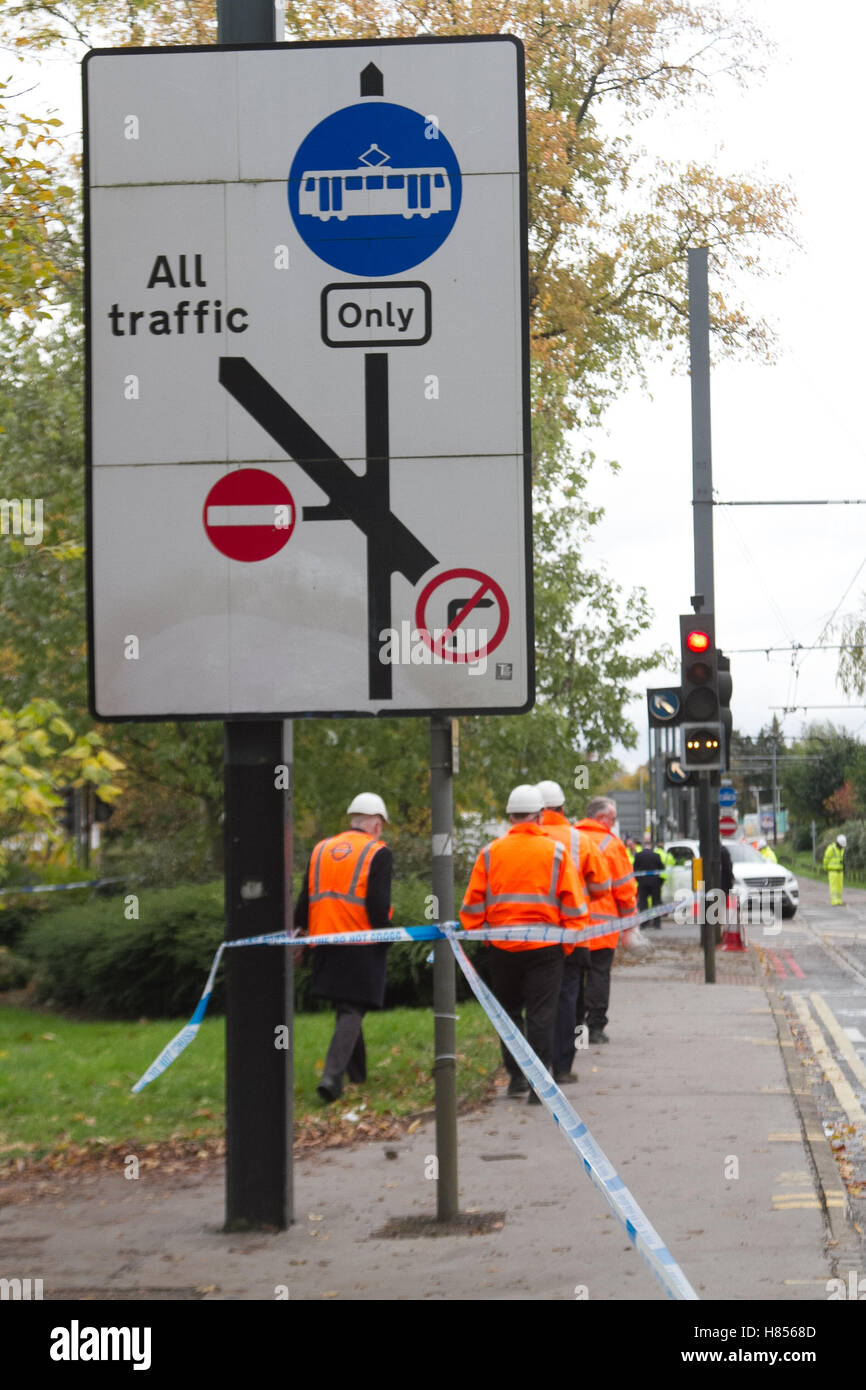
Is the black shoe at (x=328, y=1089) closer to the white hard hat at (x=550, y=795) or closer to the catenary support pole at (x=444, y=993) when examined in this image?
the white hard hat at (x=550, y=795)

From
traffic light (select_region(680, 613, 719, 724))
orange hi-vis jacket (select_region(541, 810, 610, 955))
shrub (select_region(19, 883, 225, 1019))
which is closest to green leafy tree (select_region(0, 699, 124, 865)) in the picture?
orange hi-vis jacket (select_region(541, 810, 610, 955))

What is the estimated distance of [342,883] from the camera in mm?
10516

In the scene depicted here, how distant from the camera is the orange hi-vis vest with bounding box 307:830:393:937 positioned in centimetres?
1048

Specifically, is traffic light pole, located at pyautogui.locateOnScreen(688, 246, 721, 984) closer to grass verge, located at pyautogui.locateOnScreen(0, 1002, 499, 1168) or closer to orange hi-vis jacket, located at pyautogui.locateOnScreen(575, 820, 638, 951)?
grass verge, located at pyautogui.locateOnScreen(0, 1002, 499, 1168)

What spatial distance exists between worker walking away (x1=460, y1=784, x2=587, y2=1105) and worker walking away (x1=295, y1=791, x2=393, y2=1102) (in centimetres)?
57

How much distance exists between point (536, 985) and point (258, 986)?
3634 millimetres

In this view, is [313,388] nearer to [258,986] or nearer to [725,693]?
[258,986]

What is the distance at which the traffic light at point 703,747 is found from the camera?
1842cm

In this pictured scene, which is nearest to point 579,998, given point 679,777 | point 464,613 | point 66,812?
point 464,613

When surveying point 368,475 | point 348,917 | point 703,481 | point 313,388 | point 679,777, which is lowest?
point 348,917

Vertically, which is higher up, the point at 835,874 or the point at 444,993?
the point at 444,993

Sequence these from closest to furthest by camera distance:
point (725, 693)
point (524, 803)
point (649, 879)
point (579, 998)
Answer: point (524, 803), point (579, 998), point (725, 693), point (649, 879)
